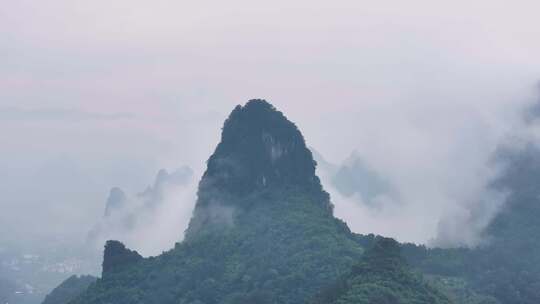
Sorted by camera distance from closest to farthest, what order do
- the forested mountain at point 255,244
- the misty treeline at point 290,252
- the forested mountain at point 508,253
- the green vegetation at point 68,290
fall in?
the misty treeline at point 290,252 < the forested mountain at point 255,244 < the forested mountain at point 508,253 < the green vegetation at point 68,290

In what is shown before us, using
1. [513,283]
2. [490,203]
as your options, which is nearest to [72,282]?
[490,203]

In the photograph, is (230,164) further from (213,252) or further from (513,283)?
(513,283)

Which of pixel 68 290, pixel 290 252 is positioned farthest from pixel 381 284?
pixel 68 290

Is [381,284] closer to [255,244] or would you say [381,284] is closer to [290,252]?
[290,252]

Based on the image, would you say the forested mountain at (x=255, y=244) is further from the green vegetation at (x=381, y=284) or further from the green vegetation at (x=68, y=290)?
the green vegetation at (x=68, y=290)

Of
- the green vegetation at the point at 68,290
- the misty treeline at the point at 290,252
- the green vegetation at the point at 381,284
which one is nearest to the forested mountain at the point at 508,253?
the misty treeline at the point at 290,252

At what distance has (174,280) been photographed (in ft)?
231

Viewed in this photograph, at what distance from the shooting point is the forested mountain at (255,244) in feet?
212

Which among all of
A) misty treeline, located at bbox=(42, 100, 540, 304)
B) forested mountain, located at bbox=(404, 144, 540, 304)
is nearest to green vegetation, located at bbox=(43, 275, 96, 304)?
misty treeline, located at bbox=(42, 100, 540, 304)

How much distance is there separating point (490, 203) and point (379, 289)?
40.0 meters

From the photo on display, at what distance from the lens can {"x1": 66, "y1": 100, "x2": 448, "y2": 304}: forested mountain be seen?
212ft

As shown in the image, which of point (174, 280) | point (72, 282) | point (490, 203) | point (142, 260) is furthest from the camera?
point (72, 282)

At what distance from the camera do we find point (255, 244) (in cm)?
7294

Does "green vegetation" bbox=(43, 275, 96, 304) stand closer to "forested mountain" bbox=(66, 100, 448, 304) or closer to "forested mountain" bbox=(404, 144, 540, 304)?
"forested mountain" bbox=(66, 100, 448, 304)
